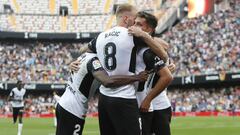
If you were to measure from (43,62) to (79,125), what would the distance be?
52.9m

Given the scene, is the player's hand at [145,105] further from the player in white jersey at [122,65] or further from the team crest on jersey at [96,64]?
the team crest on jersey at [96,64]

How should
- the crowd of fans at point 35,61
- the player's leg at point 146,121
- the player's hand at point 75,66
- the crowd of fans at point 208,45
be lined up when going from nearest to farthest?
the player's hand at point 75,66 → the player's leg at point 146,121 → the crowd of fans at point 208,45 → the crowd of fans at point 35,61

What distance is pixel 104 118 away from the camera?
753 cm

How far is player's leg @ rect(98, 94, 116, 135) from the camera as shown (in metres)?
7.44

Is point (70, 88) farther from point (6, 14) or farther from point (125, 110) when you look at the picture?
point (6, 14)

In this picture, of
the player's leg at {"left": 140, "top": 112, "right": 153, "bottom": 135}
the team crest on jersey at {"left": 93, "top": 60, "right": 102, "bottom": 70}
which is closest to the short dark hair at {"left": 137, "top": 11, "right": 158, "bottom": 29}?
the team crest on jersey at {"left": 93, "top": 60, "right": 102, "bottom": 70}

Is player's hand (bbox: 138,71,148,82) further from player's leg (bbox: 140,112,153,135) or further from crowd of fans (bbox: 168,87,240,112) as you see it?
crowd of fans (bbox: 168,87,240,112)

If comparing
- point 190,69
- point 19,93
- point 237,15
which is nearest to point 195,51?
point 190,69

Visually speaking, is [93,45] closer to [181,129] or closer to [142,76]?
[142,76]

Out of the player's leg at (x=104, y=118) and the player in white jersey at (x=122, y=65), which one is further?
the player's leg at (x=104, y=118)

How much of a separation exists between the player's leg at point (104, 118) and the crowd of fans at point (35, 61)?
164 ft

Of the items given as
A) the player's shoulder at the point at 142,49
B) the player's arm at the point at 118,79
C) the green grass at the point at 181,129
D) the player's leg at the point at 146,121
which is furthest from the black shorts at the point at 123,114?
the green grass at the point at 181,129

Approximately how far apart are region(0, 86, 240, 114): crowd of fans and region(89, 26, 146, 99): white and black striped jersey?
38.9 m

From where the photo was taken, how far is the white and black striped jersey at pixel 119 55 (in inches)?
286
